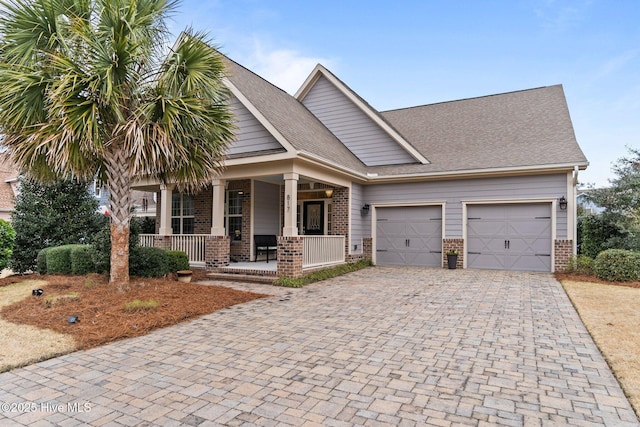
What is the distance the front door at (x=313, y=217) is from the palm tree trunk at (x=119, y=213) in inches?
297

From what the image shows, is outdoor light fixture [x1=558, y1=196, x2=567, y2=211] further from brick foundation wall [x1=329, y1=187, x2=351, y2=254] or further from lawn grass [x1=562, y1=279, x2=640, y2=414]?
brick foundation wall [x1=329, y1=187, x2=351, y2=254]

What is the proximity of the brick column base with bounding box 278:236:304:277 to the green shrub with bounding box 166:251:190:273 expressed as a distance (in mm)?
2688

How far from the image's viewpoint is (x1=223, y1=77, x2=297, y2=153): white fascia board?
9617 mm

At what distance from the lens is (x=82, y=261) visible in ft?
31.3

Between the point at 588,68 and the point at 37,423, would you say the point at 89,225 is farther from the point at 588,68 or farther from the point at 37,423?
the point at 588,68

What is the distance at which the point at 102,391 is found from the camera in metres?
3.40

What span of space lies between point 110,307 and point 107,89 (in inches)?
139

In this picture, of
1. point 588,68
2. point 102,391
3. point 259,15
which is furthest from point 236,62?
point 588,68

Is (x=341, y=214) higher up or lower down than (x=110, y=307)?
higher up

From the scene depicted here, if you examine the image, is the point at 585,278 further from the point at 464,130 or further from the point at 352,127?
the point at 352,127

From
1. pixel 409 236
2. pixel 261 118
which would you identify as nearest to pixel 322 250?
pixel 409 236

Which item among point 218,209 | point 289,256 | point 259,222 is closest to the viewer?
point 289,256

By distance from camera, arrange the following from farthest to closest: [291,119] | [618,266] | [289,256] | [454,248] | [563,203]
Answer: [454,248] < [291,119] < [563,203] < [289,256] < [618,266]

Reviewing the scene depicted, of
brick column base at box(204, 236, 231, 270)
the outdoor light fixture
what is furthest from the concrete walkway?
the outdoor light fixture
